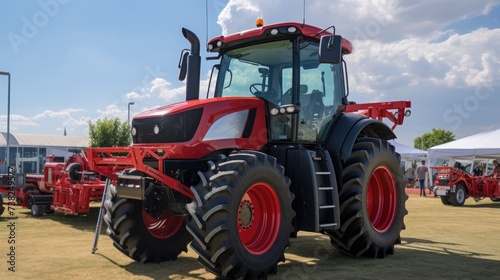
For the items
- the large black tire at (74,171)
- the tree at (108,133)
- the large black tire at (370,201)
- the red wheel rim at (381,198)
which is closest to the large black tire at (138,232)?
the large black tire at (370,201)

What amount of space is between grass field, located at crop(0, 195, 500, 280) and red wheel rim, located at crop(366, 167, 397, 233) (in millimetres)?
539

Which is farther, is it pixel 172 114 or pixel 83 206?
pixel 83 206

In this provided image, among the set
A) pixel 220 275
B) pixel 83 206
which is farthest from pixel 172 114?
pixel 83 206

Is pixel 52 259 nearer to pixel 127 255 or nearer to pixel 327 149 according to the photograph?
pixel 127 255

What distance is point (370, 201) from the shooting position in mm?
7281

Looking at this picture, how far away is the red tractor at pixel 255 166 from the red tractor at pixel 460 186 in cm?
1118

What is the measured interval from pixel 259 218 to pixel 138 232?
63.3 inches

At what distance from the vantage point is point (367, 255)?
6.68m

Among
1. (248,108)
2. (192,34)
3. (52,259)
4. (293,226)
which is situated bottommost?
(52,259)

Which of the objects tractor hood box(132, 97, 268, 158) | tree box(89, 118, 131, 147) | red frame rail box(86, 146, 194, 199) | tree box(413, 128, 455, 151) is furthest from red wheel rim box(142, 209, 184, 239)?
tree box(413, 128, 455, 151)

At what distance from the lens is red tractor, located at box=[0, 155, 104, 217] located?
1110cm

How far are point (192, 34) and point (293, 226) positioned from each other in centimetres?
275

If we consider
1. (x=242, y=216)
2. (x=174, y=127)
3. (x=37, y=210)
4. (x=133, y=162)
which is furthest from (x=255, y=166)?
(x=37, y=210)

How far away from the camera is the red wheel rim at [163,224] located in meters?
6.29
